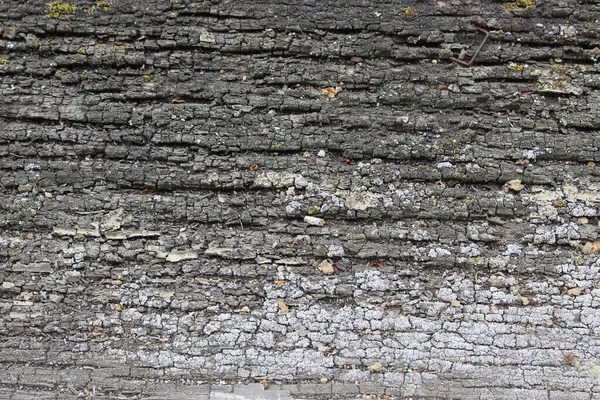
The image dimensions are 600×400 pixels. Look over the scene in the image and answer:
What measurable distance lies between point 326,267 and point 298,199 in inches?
15.3

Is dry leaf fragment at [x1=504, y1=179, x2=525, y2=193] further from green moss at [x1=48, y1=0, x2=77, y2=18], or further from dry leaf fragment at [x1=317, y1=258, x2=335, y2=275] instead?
green moss at [x1=48, y1=0, x2=77, y2=18]

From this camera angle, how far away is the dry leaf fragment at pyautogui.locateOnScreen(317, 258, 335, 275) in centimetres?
246

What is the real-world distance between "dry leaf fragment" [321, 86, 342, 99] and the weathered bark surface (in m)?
0.01

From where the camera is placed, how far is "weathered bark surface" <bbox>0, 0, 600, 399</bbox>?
240 centimetres

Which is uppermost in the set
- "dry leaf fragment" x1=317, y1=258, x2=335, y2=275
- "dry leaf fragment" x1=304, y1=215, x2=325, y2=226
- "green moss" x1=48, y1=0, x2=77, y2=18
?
"green moss" x1=48, y1=0, x2=77, y2=18

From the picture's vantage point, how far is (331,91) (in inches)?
102

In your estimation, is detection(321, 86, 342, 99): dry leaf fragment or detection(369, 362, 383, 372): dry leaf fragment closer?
detection(369, 362, 383, 372): dry leaf fragment

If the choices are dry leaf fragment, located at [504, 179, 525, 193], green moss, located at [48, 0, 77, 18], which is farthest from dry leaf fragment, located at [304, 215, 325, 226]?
green moss, located at [48, 0, 77, 18]

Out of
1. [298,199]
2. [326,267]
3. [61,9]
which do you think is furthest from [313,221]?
[61,9]

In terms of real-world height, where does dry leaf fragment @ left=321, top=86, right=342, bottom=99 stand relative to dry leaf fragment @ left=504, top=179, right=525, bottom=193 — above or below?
above

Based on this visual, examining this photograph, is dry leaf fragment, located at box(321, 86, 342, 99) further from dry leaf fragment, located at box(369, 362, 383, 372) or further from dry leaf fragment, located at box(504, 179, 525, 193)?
dry leaf fragment, located at box(369, 362, 383, 372)

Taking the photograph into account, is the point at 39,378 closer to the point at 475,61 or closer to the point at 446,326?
the point at 446,326

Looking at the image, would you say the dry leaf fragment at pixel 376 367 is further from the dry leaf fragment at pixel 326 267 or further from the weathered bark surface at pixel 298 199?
the dry leaf fragment at pixel 326 267

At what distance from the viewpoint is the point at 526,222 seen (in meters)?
2.49
